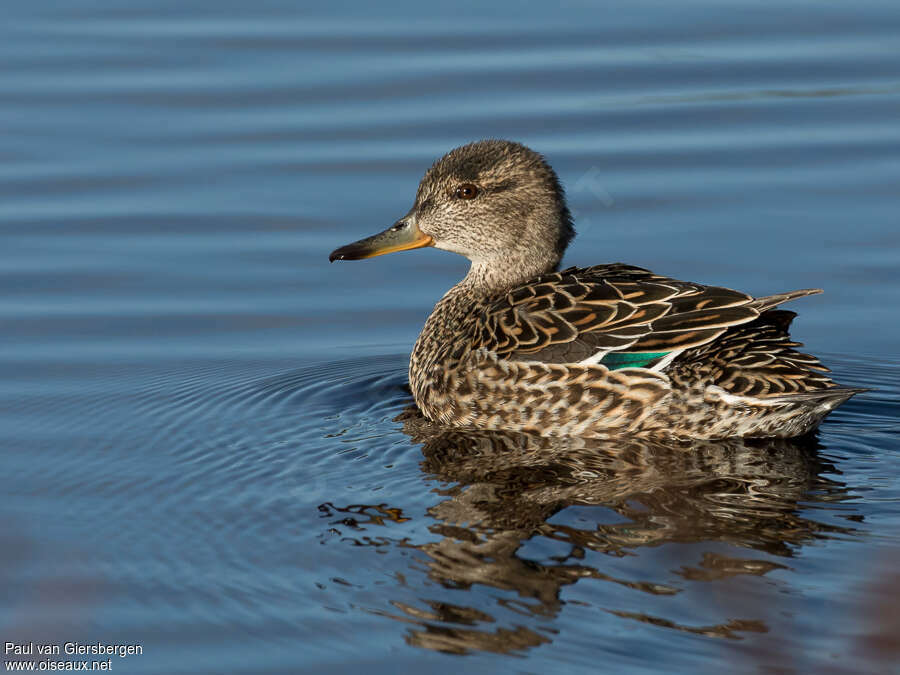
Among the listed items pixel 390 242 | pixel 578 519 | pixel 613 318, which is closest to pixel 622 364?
pixel 613 318

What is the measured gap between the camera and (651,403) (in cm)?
754

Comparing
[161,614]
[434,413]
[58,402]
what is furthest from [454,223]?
[161,614]

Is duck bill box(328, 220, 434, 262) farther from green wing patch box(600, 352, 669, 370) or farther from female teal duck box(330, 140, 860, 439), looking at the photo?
green wing patch box(600, 352, 669, 370)

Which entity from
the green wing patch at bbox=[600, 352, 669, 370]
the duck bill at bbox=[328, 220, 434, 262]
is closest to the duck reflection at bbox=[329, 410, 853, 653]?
the green wing patch at bbox=[600, 352, 669, 370]

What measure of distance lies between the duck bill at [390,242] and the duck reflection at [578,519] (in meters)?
1.24

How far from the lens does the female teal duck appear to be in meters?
7.41

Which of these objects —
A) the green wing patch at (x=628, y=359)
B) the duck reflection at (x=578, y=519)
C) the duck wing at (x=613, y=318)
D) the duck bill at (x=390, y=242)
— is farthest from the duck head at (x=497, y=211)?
the green wing patch at (x=628, y=359)

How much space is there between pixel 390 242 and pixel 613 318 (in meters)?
1.89

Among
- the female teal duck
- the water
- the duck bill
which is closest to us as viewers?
the water

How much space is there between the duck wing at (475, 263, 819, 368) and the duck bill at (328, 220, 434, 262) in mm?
1141

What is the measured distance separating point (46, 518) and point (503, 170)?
349 centimetres

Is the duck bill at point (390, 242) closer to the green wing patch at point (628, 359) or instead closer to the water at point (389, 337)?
the water at point (389, 337)

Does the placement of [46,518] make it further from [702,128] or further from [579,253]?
[702,128]

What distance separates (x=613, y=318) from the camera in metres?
7.61
